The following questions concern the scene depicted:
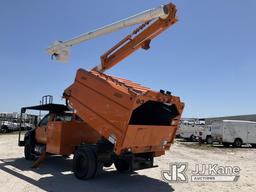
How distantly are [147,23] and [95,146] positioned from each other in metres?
4.30

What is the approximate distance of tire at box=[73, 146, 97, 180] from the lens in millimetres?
10664

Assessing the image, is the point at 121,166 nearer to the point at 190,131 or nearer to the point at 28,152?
the point at 28,152

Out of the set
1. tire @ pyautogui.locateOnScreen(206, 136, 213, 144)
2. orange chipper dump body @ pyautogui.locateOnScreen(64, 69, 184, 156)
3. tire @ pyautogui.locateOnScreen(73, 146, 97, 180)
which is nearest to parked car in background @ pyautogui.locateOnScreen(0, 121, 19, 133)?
tire @ pyautogui.locateOnScreen(206, 136, 213, 144)

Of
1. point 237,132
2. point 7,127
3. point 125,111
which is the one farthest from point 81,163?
point 7,127

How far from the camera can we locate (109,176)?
38.5 ft

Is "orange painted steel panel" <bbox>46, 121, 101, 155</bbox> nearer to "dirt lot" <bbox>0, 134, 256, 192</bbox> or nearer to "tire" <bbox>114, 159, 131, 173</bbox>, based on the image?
"dirt lot" <bbox>0, 134, 256, 192</bbox>

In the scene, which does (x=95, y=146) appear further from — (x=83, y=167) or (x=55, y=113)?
(x=55, y=113)

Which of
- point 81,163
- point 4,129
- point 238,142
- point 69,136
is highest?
point 4,129

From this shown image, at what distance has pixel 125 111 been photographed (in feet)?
31.5

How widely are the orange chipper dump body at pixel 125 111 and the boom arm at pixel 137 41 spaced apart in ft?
4.66

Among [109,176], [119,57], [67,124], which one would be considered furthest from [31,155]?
[119,57]

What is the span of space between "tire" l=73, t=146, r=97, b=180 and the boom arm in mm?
3256

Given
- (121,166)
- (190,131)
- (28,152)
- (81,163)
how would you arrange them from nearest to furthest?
(81,163) → (121,166) → (28,152) → (190,131)

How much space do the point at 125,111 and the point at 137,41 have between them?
3.15 metres
